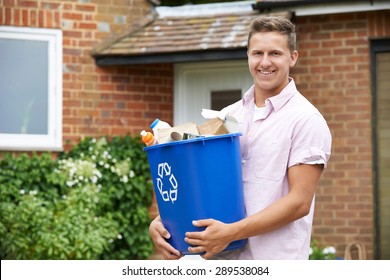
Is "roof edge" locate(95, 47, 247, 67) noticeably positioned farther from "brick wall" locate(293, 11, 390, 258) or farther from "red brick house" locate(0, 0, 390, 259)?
A: "brick wall" locate(293, 11, 390, 258)

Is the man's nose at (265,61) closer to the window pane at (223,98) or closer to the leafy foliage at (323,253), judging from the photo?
the leafy foliage at (323,253)

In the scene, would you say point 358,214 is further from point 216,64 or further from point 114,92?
point 114,92

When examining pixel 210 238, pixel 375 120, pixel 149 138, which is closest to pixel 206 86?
pixel 375 120

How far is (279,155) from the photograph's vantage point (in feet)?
10.7

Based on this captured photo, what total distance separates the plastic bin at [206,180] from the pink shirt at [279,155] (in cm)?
5

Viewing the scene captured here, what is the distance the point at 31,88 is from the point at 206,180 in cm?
654

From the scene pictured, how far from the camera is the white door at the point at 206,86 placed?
10.0m

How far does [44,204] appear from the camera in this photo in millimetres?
8984

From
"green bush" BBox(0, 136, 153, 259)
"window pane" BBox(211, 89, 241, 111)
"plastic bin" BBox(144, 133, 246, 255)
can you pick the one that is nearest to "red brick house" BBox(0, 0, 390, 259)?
"window pane" BBox(211, 89, 241, 111)

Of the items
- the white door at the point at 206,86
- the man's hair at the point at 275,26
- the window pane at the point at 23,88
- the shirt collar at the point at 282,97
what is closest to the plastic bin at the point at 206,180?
the shirt collar at the point at 282,97

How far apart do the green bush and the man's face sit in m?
5.32

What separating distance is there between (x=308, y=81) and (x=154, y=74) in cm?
166
